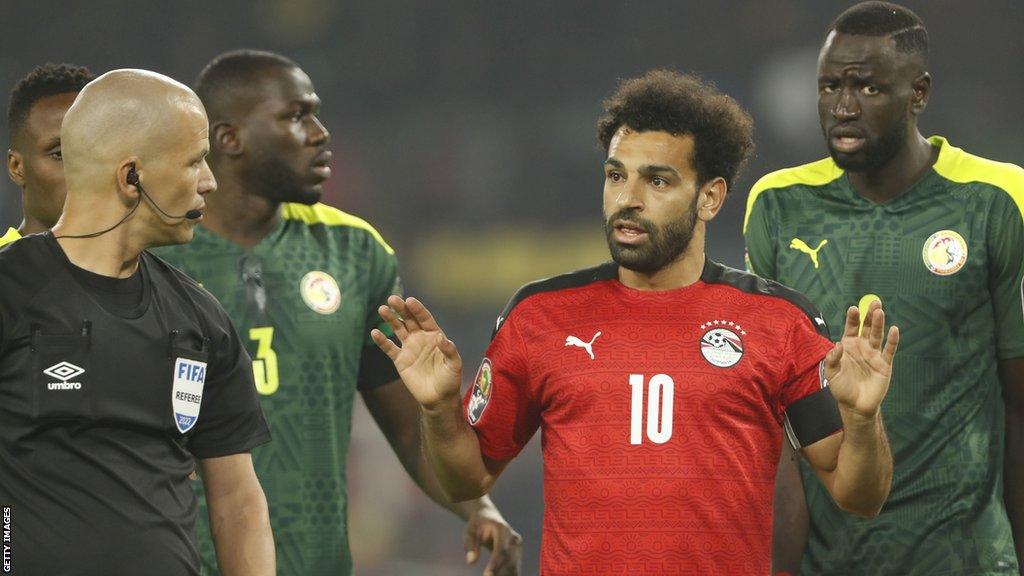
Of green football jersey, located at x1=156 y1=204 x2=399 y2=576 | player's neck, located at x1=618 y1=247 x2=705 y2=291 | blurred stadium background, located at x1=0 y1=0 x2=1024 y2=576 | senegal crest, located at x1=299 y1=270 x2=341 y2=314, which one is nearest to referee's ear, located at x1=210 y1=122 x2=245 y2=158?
green football jersey, located at x1=156 y1=204 x2=399 y2=576

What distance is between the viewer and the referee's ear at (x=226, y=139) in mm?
4660

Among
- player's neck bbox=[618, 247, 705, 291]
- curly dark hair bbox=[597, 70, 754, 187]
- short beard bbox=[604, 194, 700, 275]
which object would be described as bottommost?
player's neck bbox=[618, 247, 705, 291]

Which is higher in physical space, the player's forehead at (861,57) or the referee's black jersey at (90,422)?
the player's forehead at (861,57)

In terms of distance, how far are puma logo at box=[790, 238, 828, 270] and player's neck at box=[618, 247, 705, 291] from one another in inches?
31.2

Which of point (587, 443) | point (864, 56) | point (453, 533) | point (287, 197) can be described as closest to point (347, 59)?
point (453, 533)

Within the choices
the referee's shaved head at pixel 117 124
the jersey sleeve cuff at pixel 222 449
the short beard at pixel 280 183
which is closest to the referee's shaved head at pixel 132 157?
the referee's shaved head at pixel 117 124

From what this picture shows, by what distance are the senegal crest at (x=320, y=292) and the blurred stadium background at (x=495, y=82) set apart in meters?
5.55

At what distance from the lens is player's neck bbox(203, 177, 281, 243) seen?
179 inches

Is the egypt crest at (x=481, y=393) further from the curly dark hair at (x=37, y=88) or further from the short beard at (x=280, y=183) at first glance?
the curly dark hair at (x=37, y=88)

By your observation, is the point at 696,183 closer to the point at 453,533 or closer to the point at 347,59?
the point at 453,533

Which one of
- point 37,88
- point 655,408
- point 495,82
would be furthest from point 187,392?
point 495,82

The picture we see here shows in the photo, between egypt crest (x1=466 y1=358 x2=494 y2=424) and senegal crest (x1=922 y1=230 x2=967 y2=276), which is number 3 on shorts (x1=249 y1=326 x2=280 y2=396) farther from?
senegal crest (x1=922 y1=230 x2=967 y2=276)

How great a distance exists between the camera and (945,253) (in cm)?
408

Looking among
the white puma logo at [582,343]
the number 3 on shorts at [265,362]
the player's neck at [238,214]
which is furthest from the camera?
the player's neck at [238,214]
